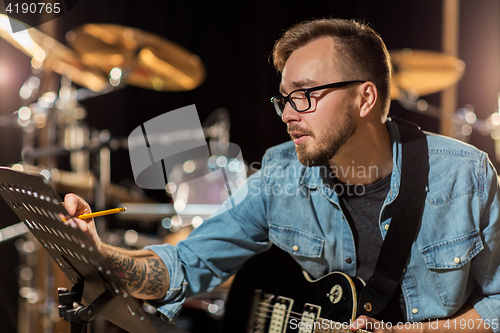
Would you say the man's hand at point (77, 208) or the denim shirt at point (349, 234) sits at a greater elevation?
the man's hand at point (77, 208)

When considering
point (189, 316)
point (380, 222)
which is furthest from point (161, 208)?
point (380, 222)

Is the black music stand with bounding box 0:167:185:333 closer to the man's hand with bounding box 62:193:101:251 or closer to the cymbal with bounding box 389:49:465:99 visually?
the man's hand with bounding box 62:193:101:251

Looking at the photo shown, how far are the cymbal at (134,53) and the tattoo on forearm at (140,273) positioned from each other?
172 centimetres

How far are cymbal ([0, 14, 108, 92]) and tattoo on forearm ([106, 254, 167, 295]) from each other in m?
1.80

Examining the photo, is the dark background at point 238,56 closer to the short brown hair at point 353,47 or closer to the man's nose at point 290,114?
the short brown hair at point 353,47

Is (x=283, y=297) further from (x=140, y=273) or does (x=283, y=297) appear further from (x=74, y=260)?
(x=74, y=260)

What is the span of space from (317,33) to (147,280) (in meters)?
0.99

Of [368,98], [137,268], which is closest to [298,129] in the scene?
[368,98]

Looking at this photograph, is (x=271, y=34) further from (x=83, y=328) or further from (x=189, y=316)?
(x=83, y=328)

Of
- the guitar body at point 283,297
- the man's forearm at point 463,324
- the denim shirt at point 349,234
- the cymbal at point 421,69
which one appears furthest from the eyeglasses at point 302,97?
the cymbal at point 421,69

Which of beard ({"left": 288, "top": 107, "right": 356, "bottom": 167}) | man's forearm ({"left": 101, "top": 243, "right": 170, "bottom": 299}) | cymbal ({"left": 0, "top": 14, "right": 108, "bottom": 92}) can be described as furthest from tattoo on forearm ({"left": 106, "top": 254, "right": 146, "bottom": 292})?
cymbal ({"left": 0, "top": 14, "right": 108, "bottom": 92})

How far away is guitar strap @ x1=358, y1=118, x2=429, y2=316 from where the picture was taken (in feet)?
3.96

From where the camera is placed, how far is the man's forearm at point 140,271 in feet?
3.50

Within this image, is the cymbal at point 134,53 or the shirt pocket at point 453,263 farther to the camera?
the cymbal at point 134,53
